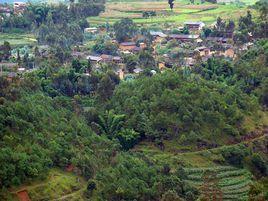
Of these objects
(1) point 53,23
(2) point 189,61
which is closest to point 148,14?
(1) point 53,23

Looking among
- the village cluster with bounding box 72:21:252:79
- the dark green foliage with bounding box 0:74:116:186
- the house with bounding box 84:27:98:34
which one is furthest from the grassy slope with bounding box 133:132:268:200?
the house with bounding box 84:27:98:34

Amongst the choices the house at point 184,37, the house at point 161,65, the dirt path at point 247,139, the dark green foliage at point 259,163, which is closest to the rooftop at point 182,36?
the house at point 184,37

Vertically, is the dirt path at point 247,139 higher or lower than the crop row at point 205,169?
higher

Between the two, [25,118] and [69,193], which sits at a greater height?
[25,118]

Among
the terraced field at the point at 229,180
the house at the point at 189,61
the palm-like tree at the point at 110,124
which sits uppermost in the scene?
the house at the point at 189,61

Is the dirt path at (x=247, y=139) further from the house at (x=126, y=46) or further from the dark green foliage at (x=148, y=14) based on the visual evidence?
the dark green foliage at (x=148, y=14)

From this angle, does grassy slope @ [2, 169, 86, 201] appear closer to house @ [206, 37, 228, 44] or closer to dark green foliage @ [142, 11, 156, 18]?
house @ [206, 37, 228, 44]

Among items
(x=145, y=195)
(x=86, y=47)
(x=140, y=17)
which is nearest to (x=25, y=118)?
(x=145, y=195)

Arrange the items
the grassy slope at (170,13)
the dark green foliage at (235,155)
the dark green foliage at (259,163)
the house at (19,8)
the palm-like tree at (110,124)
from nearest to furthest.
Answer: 1. the dark green foliage at (259,163)
2. the dark green foliage at (235,155)
3. the palm-like tree at (110,124)
4. the house at (19,8)
5. the grassy slope at (170,13)

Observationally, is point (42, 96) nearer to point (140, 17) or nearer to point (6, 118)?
point (6, 118)
